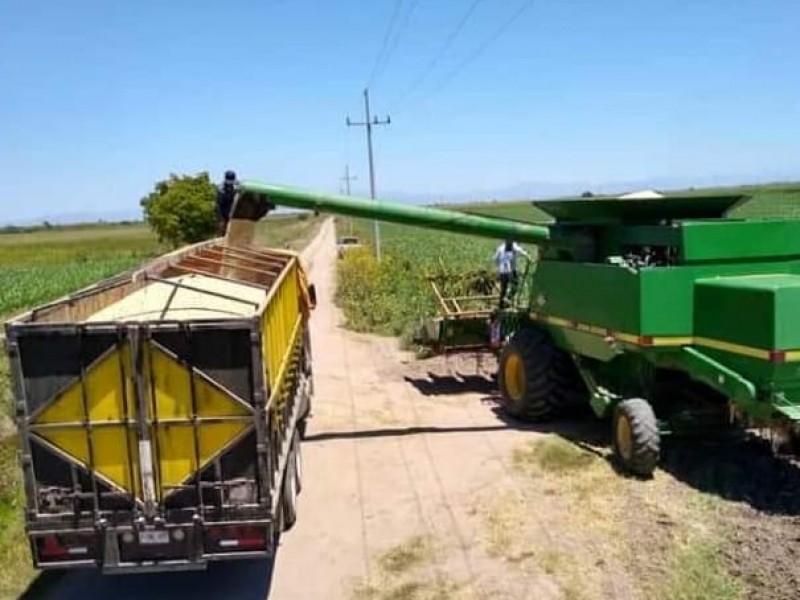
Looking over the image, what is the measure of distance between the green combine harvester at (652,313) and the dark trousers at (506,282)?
1885mm

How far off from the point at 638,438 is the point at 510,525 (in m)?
1.69

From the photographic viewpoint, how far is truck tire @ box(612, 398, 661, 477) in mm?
8227

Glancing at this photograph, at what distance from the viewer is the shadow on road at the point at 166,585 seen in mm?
6492

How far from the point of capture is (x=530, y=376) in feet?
34.4

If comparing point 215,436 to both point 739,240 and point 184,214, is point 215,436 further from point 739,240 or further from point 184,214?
point 184,214

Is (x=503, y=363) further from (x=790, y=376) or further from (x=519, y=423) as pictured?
(x=790, y=376)

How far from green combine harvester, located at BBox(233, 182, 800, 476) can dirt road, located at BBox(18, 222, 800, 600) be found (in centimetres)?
46

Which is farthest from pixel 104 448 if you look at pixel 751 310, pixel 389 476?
pixel 751 310

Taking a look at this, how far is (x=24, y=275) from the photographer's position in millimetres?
45406

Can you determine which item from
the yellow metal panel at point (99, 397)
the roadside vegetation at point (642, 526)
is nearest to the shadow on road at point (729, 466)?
the roadside vegetation at point (642, 526)

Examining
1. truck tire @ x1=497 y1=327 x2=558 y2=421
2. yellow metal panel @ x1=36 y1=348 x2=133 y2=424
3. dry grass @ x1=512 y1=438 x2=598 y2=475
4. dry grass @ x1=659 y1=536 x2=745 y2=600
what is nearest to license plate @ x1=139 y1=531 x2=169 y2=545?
yellow metal panel @ x1=36 y1=348 x2=133 y2=424

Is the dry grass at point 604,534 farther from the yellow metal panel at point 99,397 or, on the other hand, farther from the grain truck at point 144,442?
the yellow metal panel at point 99,397

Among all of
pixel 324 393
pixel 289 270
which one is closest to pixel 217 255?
pixel 289 270

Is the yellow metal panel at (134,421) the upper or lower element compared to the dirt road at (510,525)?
upper
